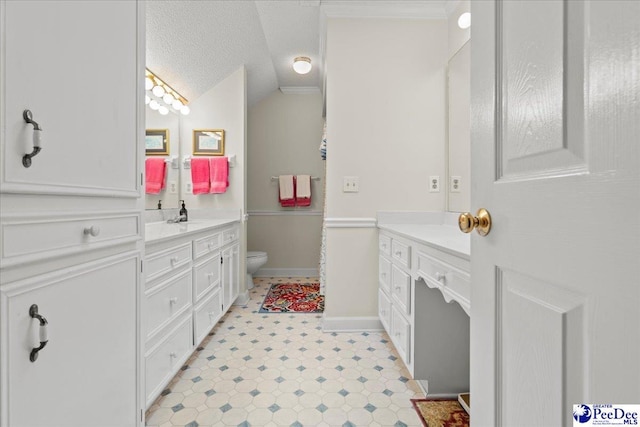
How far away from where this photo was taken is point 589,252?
0.40 meters

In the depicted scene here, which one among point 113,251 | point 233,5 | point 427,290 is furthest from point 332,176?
point 113,251

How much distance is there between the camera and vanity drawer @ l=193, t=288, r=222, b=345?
198 cm

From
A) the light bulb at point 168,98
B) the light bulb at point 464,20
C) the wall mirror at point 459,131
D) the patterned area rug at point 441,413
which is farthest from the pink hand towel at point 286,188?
the patterned area rug at point 441,413

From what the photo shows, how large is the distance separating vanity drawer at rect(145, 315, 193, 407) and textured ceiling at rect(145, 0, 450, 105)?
2022 mm

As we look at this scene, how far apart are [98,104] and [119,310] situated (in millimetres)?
629

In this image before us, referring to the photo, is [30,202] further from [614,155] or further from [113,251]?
[614,155]

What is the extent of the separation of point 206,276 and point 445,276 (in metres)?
1.60

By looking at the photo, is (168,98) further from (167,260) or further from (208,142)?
(167,260)

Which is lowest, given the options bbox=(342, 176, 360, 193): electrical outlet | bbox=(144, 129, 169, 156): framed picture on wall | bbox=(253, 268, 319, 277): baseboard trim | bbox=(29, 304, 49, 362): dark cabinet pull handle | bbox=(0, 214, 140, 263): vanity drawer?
bbox=(253, 268, 319, 277): baseboard trim

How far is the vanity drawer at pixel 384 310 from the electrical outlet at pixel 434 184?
91 cm

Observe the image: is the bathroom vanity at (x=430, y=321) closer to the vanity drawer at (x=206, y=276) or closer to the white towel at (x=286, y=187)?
the vanity drawer at (x=206, y=276)

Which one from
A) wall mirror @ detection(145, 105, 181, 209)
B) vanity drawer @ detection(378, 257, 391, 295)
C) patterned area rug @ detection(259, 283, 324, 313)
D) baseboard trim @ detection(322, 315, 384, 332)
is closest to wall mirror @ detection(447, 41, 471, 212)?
vanity drawer @ detection(378, 257, 391, 295)

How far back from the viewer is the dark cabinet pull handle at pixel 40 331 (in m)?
0.66

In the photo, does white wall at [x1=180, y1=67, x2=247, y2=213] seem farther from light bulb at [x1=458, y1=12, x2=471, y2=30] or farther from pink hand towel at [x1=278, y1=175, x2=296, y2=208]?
light bulb at [x1=458, y1=12, x2=471, y2=30]
